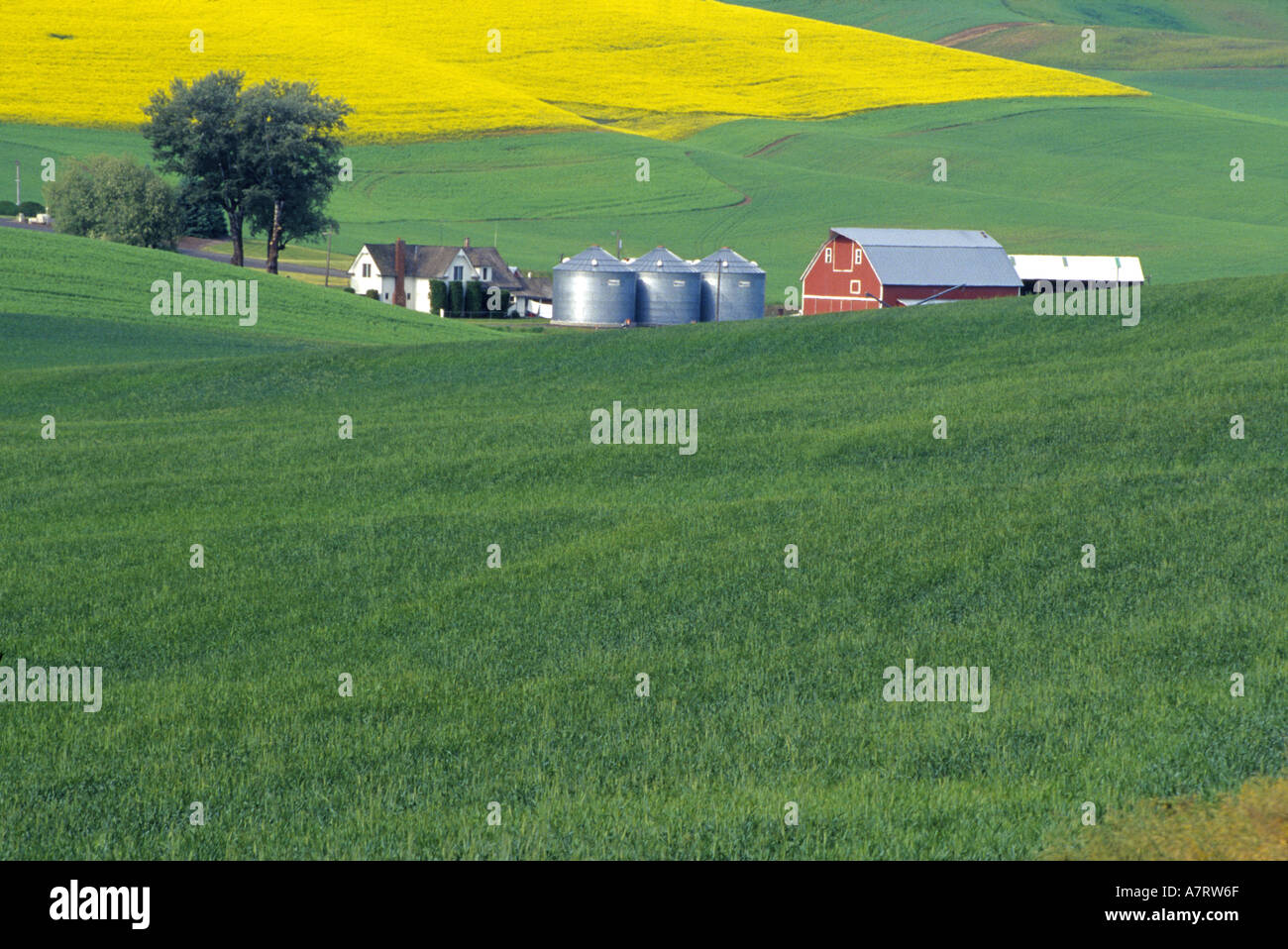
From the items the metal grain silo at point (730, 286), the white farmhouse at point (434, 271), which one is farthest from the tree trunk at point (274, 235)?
the metal grain silo at point (730, 286)

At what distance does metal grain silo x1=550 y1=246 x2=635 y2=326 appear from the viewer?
9875 cm

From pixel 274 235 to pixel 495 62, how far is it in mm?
70253

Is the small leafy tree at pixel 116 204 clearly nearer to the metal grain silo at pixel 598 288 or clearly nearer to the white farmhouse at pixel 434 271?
the white farmhouse at pixel 434 271

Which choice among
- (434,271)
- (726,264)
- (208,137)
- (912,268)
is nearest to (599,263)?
(726,264)

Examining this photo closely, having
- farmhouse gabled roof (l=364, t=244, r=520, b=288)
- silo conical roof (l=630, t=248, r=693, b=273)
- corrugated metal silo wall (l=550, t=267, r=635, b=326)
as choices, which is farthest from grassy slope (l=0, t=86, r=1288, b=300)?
corrugated metal silo wall (l=550, t=267, r=635, b=326)

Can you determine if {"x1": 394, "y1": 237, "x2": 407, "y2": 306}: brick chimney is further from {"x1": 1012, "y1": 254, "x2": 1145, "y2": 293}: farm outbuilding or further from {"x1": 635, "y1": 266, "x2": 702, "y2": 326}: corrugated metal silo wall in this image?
{"x1": 1012, "y1": 254, "x2": 1145, "y2": 293}: farm outbuilding

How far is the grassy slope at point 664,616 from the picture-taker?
406 inches

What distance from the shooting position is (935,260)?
284 ft

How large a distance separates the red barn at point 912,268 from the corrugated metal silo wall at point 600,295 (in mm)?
15293

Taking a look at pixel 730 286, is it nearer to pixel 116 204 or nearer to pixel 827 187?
pixel 827 187

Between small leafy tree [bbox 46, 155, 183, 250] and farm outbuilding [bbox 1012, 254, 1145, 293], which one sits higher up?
small leafy tree [bbox 46, 155, 183, 250]

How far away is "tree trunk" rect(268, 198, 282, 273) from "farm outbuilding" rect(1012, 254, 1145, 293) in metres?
49.8
